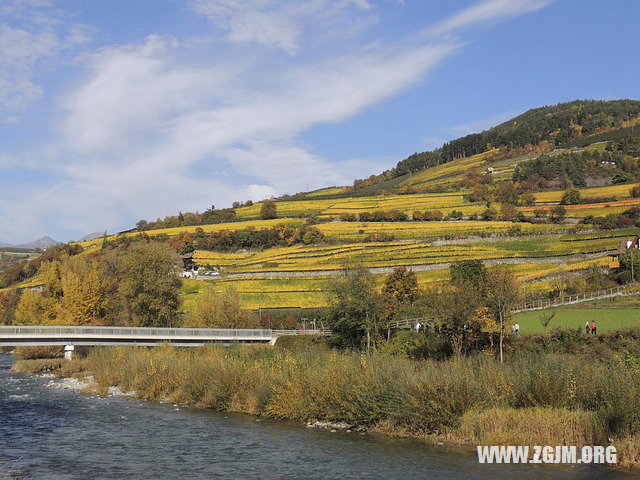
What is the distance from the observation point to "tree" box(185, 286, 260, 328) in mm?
64688

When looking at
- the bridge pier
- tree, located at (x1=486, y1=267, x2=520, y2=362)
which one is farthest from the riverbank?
the bridge pier

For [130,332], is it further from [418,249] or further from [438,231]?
[438,231]

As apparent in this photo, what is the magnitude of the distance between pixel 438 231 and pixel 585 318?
58.7m

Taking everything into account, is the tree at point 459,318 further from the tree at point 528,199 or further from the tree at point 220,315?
the tree at point 528,199

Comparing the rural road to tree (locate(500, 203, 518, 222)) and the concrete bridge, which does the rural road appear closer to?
tree (locate(500, 203, 518, 222))

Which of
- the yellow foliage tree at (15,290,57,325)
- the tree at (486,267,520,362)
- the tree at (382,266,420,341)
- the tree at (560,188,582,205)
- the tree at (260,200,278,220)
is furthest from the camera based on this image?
the tree at (260,200,278,220)

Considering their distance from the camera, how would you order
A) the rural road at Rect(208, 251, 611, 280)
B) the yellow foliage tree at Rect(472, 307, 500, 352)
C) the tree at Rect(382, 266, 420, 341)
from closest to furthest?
the yellow foliage tree at Rect(472, 307, 500, 352) → the tree at Rect(382, 266, 420, 341) → the rural road at Rect(208, 251, 611, 280)

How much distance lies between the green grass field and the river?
26.3 m

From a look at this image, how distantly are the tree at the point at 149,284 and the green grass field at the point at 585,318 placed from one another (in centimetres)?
3909

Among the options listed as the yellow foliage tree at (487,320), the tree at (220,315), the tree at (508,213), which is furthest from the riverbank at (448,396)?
the tree at (508,213)

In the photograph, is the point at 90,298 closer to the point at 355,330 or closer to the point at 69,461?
the point at 355,330

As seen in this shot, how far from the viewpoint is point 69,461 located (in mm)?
25422

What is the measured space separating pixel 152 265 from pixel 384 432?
45434 millimetres

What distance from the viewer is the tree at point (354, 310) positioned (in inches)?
2068
